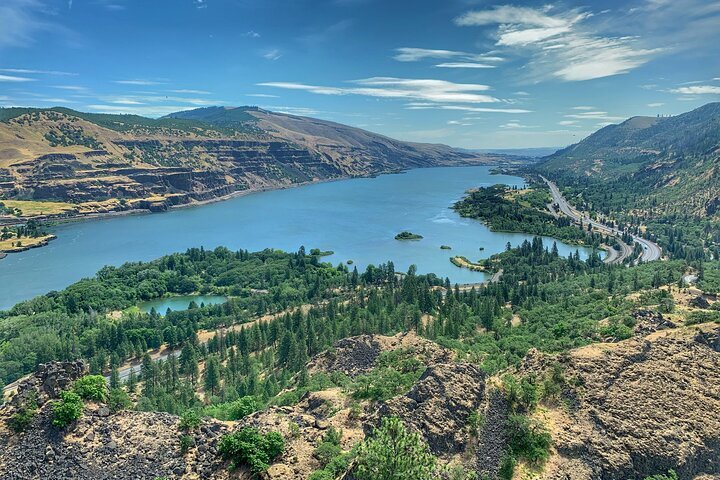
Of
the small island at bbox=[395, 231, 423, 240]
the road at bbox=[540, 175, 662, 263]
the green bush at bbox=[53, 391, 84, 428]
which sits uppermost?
the green bush at bbox=[53, 391, 84, 428]

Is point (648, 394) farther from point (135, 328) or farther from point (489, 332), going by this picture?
point (135, 328)

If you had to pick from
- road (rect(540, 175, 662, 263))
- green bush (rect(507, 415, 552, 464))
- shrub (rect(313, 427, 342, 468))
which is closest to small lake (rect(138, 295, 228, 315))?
shrub (rect(313, 427, 342, 468))

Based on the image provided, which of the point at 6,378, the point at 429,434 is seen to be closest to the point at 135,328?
the point at 6,378

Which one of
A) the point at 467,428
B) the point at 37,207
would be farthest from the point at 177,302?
the point at 37,207

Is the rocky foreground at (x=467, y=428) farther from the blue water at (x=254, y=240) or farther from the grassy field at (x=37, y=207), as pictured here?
the grassy field at (x=37, y=207)

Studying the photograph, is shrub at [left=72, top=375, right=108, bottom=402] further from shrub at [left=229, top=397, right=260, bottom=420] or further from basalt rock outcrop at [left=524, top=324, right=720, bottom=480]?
basalt rock outcrop at [left=524, top=324, right=720, bottom=480]

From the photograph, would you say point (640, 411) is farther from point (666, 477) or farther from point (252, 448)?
point (252, 448)
